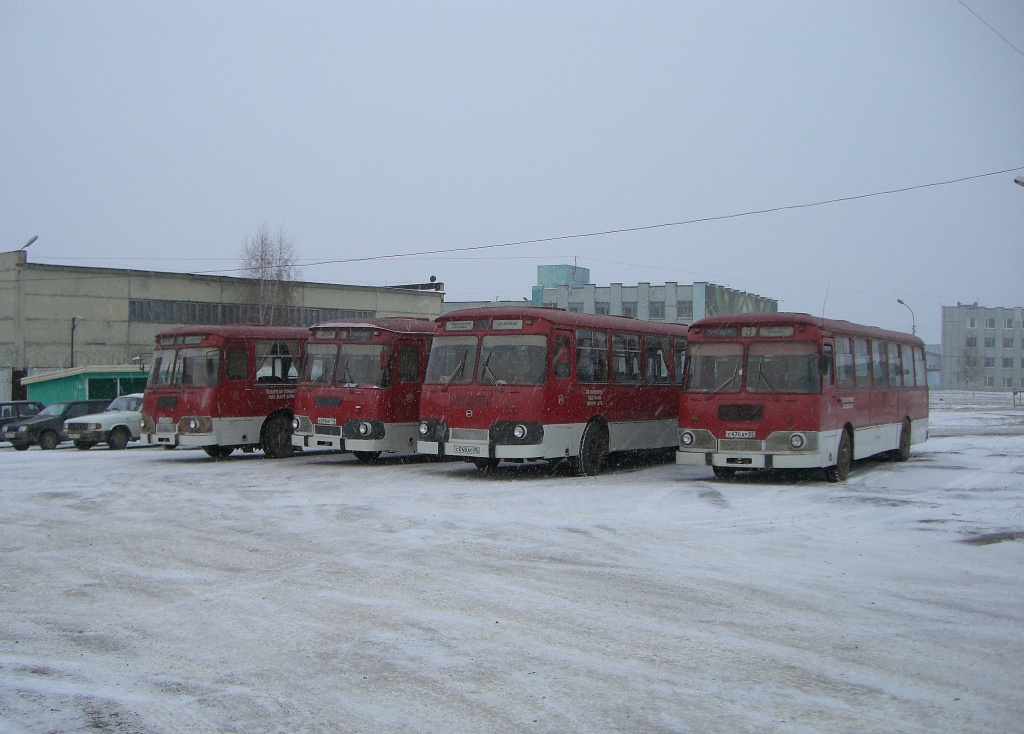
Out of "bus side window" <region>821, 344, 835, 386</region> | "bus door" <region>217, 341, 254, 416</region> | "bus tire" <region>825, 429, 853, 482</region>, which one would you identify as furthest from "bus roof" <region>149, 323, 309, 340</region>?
"bus tire" <region>825, 429, 853, 482</region>

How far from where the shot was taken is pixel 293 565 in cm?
1028

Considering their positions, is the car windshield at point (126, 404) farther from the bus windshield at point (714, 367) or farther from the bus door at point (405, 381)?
the bus windshield at point (714, 367)

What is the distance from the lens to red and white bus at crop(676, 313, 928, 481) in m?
17.3

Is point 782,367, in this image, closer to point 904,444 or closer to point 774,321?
point 774,321

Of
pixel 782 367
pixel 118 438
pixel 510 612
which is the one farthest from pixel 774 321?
pixel 118 438

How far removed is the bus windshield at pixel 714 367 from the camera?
707 inches

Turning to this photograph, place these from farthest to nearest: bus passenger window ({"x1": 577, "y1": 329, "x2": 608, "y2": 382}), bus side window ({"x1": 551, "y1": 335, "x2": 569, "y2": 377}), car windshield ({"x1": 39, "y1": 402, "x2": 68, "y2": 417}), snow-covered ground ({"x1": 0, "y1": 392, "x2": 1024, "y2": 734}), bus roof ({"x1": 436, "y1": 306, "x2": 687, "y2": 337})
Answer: car windshield ({"x1": 39, "y1": 402, "x2": 68, "y2": 417})
bus passenger window ({"x1": 577, "y1": 329, "x2": 608, "y2": 382})
bus roof ({"x1": 436, "y1": 306, "x2": 687, "y2": 337})
bus side window ({"x1": 551, "y1": 335, "x2": 569, "y2": 377})
snow-covered ground ({"x1": 0, "y1": 392, "x2": 1024, "y2": 734})

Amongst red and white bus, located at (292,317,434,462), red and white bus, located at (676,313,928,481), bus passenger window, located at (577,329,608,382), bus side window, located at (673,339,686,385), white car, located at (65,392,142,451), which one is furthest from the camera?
white car, located at (65,392,142,451)

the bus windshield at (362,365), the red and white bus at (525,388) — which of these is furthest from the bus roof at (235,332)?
the red and white bus at (525,388)

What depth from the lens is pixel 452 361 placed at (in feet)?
63.0

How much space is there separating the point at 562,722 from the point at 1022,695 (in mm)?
2820

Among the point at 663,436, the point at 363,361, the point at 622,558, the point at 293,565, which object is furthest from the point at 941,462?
the point at 293,565

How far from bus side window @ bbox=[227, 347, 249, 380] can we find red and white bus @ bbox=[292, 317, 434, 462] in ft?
5.82

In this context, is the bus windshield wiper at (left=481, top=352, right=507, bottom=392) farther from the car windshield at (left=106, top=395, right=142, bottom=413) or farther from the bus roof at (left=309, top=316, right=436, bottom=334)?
the car windshield at (left=106, top=395, right=142, bottom=413)
